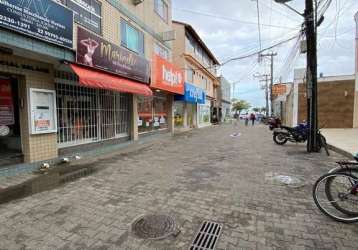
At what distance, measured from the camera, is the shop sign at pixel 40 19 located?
198 inches

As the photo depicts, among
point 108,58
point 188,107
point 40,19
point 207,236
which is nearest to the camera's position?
point 207,236

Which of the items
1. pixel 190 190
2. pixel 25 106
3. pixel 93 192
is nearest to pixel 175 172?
pixel 190 190

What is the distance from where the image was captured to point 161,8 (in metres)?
14.9

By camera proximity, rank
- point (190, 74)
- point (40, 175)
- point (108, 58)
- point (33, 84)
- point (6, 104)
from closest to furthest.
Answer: point (40, 175)
point (6, 104)
point (33, 84)
point (108, 58)
point (190, 74)

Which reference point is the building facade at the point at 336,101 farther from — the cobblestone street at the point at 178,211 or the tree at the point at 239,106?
the tree at the point at 239,106

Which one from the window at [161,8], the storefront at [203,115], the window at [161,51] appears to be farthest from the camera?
the storefront at [203,115]

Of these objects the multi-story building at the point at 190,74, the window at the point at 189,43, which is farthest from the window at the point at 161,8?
the window at the point at 189,43

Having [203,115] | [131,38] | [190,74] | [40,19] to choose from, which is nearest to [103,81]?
[40,19]

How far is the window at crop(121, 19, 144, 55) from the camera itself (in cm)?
1051

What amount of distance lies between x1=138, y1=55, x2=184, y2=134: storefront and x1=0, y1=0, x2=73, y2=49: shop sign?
5.83 m

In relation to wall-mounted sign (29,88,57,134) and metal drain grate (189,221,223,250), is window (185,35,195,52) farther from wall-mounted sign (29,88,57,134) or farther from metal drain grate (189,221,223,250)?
metal drain grate (189,221,223,250)

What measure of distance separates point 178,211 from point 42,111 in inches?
210

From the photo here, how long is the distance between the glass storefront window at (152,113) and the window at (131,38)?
2.56 meters

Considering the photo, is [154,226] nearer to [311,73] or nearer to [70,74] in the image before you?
[70,74]
